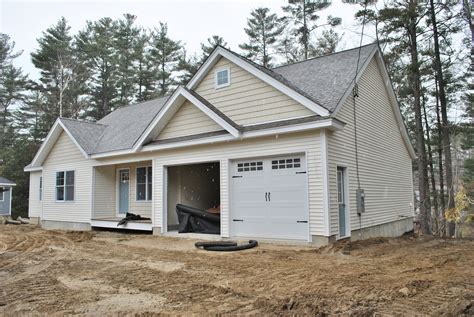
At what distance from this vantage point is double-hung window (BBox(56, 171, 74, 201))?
15.3 m

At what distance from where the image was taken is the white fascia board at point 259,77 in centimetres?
859

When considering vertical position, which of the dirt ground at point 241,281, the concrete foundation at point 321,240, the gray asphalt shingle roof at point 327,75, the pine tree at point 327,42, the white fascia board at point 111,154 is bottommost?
the dirt ground at point 241,281

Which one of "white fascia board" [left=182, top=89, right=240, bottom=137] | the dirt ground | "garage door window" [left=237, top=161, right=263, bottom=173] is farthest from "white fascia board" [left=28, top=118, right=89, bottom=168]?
"garage door window" [left=237, top=161, right=263, bottom=173]

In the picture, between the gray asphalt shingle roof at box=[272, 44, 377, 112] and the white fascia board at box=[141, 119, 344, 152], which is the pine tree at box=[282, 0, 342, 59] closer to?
the gray asphalt shingle roof at box=[272, 44, 377, 112]

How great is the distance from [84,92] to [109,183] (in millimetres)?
19130

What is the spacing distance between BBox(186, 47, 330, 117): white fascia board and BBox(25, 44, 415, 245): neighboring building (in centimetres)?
3

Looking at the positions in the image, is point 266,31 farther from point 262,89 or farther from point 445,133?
point 262,89

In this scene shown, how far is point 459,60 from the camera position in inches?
632

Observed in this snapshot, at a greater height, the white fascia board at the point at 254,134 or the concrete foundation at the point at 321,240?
the white fascia board at the point at 254,134

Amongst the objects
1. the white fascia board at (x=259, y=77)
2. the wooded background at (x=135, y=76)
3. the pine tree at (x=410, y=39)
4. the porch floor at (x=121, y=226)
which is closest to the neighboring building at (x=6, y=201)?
the wooded background at (x=135, y=76)

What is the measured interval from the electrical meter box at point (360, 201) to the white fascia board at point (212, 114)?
3697 mm

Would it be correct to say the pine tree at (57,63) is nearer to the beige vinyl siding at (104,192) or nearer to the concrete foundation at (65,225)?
the concrete foundation at (65,225)

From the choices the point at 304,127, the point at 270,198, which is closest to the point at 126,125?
the point at 270,198

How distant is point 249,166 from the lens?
995cm
